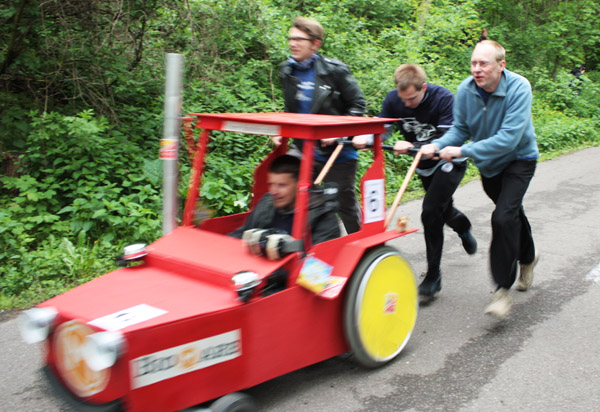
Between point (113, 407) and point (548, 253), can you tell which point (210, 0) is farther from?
point (113, 407)

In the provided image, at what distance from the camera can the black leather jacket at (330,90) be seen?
14.3 ft

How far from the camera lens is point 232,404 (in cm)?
256

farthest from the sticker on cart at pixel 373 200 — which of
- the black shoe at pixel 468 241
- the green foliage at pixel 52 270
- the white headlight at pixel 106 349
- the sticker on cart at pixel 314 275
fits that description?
the green foliage at pixel 52 270

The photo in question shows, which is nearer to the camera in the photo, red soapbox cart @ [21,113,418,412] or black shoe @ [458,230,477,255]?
red soapbox cart @ [21,113,418,412]

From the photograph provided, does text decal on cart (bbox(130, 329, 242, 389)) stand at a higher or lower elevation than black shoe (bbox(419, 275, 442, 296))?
higher

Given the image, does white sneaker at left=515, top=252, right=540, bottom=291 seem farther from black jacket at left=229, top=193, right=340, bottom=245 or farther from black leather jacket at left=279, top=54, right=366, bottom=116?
black jacket at left=229, top=193, right=340, bottom=245

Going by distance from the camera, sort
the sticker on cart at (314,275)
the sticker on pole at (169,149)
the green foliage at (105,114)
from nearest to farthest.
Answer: the sticker on cart at (314,275) → the sticker on pole at (169,149) → the green foliage at (105,114)

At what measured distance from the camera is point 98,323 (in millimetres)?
2418

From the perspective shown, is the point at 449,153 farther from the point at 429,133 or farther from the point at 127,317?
the point at 127,317

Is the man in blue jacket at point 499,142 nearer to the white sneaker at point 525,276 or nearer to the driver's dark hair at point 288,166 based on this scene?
the white sneaker at point 525,276

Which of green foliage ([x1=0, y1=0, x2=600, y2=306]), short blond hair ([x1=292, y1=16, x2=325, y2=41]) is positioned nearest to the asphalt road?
green foliage ([x1=0, y1=0, x2=600, y2=306])

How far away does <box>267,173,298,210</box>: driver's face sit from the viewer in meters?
3.29

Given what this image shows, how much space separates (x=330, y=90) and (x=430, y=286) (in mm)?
1594

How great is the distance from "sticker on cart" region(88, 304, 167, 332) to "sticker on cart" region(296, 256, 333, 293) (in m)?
0.72
